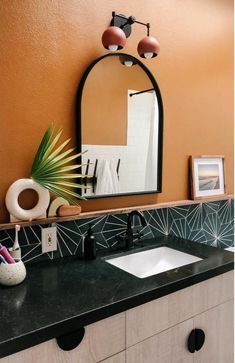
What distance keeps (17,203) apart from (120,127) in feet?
2.46

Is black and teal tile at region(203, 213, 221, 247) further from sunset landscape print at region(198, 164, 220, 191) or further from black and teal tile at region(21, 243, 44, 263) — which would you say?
black and teal tile at region(21, 243, 44, 263)

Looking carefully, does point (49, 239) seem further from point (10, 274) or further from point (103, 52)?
point (103, 52)

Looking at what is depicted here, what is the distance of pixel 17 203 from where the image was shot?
138 cm

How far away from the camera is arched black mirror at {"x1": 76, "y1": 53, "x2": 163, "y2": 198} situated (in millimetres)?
1633

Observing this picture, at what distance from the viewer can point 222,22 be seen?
2305 mm

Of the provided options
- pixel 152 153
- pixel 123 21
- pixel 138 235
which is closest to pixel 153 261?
pixel 138 235

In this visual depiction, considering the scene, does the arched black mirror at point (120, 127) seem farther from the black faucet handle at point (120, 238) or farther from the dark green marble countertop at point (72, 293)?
the dark green marble countertop at point (72, 293)

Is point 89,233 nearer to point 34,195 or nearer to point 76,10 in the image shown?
point 34,195

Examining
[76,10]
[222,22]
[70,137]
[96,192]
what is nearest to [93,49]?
[76,10]

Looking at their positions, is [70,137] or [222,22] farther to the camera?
[222,22]

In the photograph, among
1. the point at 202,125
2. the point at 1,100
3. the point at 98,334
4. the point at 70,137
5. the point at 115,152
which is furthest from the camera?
the point at 202,125

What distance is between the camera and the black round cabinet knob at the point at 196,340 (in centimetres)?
134

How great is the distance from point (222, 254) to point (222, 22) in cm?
180

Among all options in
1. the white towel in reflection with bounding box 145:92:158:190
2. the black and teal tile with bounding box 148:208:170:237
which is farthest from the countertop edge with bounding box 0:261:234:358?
the white towel in reflection with bounding box 145:92:158:190
